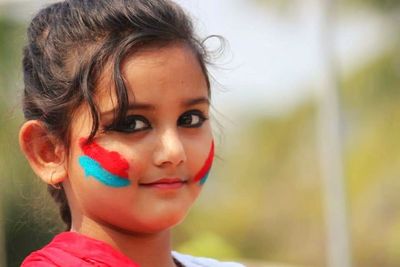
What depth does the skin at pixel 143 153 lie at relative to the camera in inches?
63.5

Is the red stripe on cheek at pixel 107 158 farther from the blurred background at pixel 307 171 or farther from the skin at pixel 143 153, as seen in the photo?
the blurred background at pixel 307 171

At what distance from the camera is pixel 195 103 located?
1.69 m

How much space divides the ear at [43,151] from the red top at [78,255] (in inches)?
4.8

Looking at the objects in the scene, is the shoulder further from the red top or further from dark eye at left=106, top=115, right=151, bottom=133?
dark eye at left=106, top=115, right=151, bottom=133

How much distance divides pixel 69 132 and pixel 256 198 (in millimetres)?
11215

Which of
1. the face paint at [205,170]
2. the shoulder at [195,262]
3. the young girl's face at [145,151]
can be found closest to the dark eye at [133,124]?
the young girl's face at [145,151]

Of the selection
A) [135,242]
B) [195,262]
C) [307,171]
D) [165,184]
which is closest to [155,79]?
[165,184]

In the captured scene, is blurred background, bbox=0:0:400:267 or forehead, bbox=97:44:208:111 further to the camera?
blurred background, bbox=0:0:400:267


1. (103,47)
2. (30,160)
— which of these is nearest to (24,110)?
(30,160)

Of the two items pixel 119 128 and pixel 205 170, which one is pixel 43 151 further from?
pixel 205 170

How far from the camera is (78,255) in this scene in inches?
66.0

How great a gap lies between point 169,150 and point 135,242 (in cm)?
23

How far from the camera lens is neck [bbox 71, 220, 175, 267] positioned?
1.70 m

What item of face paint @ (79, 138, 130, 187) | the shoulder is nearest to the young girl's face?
face paint @ (79, 138, 130, 187)
